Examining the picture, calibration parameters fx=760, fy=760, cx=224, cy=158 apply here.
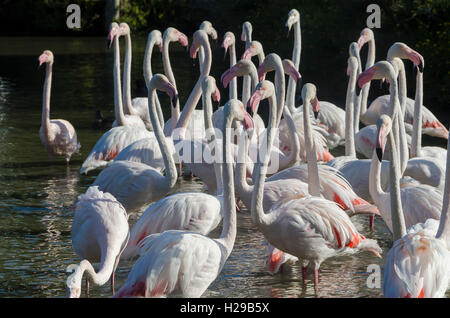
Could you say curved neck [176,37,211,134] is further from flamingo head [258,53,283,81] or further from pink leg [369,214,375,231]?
pink leg [369,214,375,231]

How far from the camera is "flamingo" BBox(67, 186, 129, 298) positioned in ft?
18.4

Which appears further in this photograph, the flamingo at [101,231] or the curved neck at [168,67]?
the curved neck at [168,67]

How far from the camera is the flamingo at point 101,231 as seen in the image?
5.60 metres

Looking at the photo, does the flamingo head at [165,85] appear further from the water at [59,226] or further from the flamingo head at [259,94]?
the water at [59,226]

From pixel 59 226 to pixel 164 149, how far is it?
1410 millimetres

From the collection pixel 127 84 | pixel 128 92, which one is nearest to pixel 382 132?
pixel 127 84

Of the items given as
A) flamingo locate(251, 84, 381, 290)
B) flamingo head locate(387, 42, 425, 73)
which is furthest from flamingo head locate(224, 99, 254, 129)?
flamingo head locate(387, 42, 425, 73)

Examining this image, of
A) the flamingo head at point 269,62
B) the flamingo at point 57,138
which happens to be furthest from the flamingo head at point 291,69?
the flamingo at point 57,138

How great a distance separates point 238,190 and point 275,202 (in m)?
0.36

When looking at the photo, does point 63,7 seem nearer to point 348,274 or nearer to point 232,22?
point 232,22

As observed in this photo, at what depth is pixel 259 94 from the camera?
6469 millimetres

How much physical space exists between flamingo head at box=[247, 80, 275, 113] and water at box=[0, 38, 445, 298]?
1.42 m

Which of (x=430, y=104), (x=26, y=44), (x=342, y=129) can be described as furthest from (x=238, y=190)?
(x=26, y=44)

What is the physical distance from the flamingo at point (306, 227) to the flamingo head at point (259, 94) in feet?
1.81
